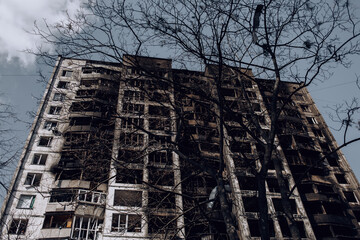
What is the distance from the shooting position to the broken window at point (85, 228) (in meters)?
21.6

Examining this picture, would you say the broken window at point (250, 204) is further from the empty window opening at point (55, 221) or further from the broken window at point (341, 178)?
the empty window opening at point (55, 221)

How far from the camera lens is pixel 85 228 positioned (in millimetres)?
22766

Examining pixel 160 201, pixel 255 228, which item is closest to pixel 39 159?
pixel 160 201

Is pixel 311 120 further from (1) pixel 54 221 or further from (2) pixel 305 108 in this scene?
(1) pixel 54 221

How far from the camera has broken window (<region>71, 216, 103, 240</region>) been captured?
2159 centimetres

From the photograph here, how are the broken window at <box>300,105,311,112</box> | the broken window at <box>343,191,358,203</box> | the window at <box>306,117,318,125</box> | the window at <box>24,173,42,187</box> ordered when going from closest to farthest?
the window at <box>24,173,42,187</box> < the broken window at <box>343,191,358,203</box> < the window at <box>306,117,318,125</box> < the broken window at <box>300,105,311,112</box>

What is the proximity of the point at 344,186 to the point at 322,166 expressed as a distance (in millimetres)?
3560

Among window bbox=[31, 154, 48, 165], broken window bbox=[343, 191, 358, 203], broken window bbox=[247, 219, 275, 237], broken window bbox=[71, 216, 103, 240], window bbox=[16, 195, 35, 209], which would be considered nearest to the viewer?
broken window bbox=[71, 216, 103, 240]

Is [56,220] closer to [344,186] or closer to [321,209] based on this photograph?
[321,209]

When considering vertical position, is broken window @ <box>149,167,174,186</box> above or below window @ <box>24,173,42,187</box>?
below

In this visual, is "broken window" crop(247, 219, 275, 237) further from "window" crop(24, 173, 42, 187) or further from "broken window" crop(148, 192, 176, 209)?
"window" crop(24, 173, 42, 187)

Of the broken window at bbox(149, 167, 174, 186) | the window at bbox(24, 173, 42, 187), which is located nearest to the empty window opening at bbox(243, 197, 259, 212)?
the broken window at bbox(149, 167, 174, 186)

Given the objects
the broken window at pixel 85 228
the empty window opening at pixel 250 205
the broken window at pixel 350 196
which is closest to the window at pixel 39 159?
the broken window at pixel 85 228

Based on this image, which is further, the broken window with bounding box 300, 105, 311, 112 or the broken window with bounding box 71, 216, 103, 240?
the broken window with bounding box 300, 105, 311, 112
